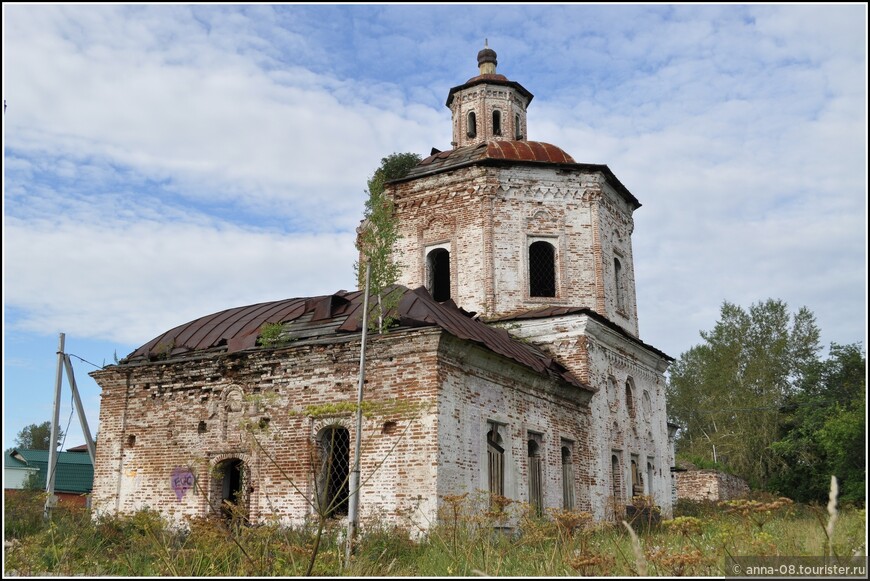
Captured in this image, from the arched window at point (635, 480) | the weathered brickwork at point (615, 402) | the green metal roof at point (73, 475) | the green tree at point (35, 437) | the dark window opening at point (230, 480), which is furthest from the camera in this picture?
the green tree at point (35, 437)

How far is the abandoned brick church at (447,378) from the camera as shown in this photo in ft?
41.3

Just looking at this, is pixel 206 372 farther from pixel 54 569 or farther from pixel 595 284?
Result: pixel 595 284

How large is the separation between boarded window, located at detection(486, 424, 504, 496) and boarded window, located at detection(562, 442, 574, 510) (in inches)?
96.1

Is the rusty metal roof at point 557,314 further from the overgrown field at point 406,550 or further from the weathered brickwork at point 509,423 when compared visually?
the overgrown field at point 406,550

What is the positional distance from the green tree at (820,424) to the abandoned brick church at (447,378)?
217 inches

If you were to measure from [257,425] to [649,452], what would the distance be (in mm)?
10127

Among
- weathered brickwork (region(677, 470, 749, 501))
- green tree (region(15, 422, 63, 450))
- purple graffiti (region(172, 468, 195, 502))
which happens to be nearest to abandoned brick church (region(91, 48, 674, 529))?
purple graffiti (region(172, 468, 195, 502))

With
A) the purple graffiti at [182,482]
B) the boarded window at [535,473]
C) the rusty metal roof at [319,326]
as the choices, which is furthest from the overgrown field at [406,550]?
the rusty metal roof at [319,326]

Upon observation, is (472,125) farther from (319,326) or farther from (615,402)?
(319,326)

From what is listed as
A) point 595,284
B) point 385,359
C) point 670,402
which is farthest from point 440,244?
point 670,402

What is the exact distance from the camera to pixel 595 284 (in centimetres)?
1856

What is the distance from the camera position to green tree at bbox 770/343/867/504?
22812 millimetres

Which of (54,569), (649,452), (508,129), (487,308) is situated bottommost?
(54,569)

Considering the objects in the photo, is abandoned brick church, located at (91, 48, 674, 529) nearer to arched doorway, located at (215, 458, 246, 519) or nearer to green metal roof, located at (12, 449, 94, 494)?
arched doorway, located at (215, 458, 246, 519)
